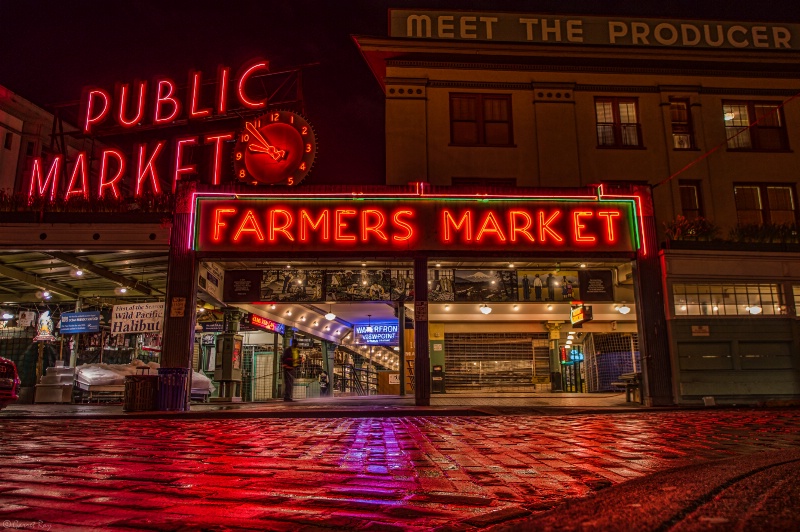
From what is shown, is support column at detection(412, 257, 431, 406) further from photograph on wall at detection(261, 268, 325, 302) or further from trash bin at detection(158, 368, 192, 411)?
trash bin at detection(158, 368, 192, 411)

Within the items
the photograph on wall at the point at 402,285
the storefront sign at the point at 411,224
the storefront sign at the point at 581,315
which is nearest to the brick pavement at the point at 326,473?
the storefront sign at the point at 411,224

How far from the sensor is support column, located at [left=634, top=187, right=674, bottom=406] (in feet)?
55.4

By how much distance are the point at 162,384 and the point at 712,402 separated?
14690 millimetres

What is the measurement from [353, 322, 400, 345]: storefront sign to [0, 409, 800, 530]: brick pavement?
62.4 ft

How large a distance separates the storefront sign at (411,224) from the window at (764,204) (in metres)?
6.44

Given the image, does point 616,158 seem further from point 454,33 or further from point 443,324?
point 443,324

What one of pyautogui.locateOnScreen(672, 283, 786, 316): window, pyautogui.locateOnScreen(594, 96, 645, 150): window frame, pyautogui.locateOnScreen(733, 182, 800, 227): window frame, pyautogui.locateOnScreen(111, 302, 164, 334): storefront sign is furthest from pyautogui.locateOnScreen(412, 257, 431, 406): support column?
pyautogui.locateOnScreen(733, 182, 800, 227): window frame

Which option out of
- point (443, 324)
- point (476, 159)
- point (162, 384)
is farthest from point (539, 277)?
point (162, 384)

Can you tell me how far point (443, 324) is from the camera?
25.4 m

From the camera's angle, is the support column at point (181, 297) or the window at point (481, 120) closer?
the support column at point (181, 297)

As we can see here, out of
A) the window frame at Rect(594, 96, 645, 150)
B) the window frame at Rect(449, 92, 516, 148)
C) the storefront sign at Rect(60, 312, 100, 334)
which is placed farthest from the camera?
the window frame at Rect(594, 96, 645, 150)

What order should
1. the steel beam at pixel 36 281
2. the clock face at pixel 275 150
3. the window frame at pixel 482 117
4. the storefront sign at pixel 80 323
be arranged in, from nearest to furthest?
the clock face at pixel 275 150 < the steel beam at pixel 36 281 < the storefront sign at pixel 80 323 < the window frame at pixel 482 117

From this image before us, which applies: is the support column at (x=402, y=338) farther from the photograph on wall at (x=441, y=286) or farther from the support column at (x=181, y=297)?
the support column at (x=181, y=297)

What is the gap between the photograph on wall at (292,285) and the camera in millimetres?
18453
